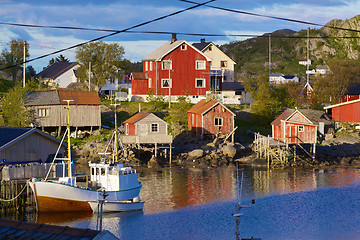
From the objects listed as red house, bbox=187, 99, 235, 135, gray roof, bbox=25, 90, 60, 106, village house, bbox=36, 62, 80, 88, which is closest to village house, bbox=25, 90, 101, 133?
gray roof, bbox=25, 90, 60, 106

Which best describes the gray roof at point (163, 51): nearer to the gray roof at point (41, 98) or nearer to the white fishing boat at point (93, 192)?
the gray roof at point (41, 98)

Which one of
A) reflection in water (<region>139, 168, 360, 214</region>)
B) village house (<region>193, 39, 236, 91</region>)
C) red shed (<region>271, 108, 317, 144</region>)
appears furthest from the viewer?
village house (<region>193, 39, 236, 91</region>)

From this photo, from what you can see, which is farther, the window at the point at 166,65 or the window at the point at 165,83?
the window at the point at 165,83

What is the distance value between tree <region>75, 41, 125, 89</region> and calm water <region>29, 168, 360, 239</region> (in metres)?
33.7

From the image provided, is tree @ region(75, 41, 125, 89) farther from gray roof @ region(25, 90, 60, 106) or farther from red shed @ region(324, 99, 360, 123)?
red shed @ region(324, 99, 360, 123)

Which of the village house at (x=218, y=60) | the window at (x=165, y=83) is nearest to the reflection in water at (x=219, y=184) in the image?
the window at (x=165, y=83)

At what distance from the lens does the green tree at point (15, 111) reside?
195ft

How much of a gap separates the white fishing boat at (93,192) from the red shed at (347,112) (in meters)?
42.6

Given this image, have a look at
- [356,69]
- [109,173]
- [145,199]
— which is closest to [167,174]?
[145,199]

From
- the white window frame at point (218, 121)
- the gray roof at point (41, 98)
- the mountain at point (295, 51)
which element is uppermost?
the mountain at point (295, 51)

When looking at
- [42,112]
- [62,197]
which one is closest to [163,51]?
[42,112]

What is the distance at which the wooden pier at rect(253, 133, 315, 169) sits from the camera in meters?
55.2

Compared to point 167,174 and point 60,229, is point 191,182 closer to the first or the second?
point 167,174

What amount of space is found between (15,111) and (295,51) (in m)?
110
